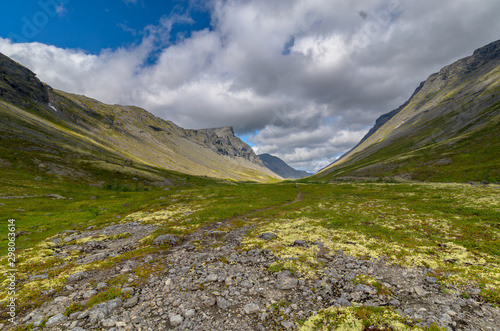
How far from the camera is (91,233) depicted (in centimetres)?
2792

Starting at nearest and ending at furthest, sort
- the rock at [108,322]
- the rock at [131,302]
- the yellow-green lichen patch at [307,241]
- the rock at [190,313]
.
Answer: the rock at [108,322] → the rock at [190,313] → the rock at [131,302] → the yellow-green lichen patch at [307,241]

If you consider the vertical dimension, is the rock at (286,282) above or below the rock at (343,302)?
above

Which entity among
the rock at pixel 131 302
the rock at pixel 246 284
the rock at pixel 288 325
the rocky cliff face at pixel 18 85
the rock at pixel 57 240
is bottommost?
the rock at pixel 288 325

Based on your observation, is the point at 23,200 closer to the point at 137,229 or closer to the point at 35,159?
the point at 137,229

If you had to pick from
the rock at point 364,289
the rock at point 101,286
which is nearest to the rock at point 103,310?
the rock at point 101,286

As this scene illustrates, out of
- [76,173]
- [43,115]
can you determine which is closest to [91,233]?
[76,173]

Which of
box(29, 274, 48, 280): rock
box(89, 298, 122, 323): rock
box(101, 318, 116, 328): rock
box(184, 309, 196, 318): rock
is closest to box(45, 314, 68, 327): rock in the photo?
box(89, 298, 122, 323): rock

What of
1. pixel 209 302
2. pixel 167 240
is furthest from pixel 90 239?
pixel 209 302

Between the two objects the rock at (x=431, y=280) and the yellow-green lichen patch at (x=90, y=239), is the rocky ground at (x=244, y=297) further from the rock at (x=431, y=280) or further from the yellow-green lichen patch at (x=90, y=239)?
the yellow-green lichen patch at (x=90, y=239)

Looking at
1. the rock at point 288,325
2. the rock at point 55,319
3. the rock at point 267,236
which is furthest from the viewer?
the rock at point 267,236

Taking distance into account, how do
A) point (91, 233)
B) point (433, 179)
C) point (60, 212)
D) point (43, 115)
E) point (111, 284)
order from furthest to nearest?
point (43, 115) → point (433, 179) → point (60, 212) → point (91, 233) → point (111, 284)

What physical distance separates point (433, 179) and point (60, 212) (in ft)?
421

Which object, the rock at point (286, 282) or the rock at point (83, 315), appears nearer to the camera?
the rock at point (83, 315)

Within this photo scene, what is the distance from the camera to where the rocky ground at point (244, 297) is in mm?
9602
